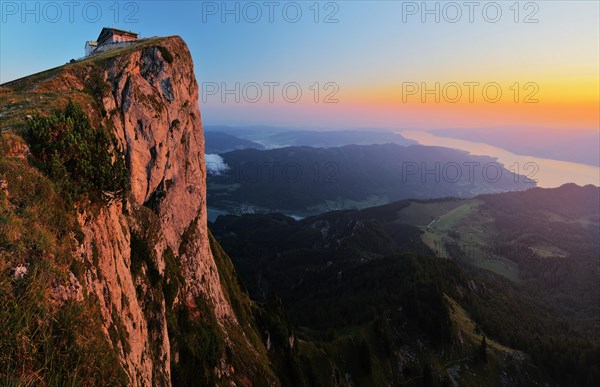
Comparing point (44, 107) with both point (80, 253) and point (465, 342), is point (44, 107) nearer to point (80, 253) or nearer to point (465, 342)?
point (80, 253)

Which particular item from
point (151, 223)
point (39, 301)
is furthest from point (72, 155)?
point (151, 223)

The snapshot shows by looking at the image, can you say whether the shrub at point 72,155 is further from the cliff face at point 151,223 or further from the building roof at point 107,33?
the building roof at point 107,33

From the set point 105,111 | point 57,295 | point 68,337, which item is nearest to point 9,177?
point 57,295

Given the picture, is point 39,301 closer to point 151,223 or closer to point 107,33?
point 151,223

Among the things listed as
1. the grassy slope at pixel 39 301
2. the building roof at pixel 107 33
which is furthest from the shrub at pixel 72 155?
the building roof at pixel 107 33

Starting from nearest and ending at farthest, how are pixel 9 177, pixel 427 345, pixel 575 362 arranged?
pixel 9 177
pixel 427 345
pixel 575 362

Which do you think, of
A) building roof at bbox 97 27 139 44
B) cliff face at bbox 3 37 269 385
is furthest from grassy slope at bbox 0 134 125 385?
building roof at bbox 97 27 139 44
